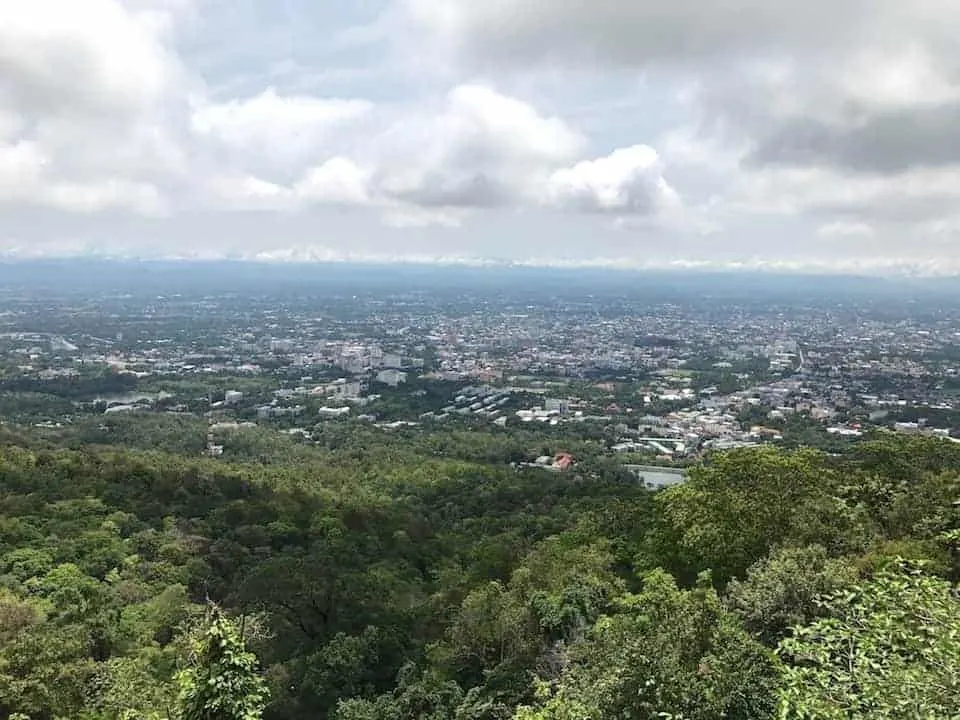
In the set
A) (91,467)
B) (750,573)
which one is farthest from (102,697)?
(91,467)

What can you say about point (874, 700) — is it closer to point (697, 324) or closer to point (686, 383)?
point (686, 383)

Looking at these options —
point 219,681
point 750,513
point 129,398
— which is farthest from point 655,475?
point 129,398

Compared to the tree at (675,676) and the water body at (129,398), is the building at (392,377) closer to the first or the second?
the water body at (129,398)

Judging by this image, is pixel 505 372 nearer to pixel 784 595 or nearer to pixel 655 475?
pixel 655 475

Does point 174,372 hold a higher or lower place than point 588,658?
Result: lower

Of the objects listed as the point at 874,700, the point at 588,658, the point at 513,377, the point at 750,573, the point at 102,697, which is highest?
the point at 874,700

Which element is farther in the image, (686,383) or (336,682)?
(686,383)

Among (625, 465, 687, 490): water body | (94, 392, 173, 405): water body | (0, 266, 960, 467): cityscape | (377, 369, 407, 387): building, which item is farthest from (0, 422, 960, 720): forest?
(377, 369, 407, 387): building
